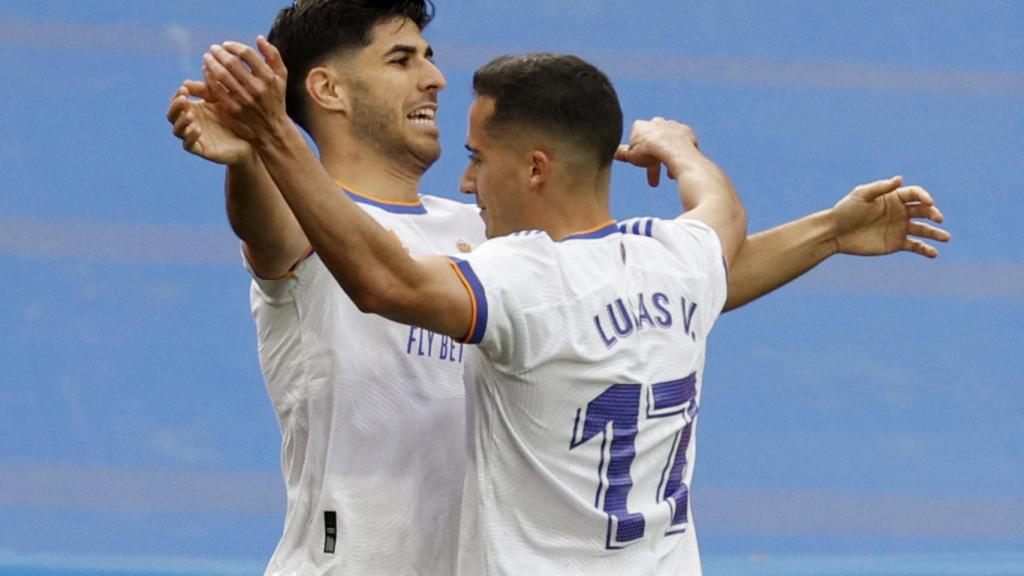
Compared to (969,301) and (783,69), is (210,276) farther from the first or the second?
(969,301)

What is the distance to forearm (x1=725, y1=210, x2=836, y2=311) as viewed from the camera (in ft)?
8.13

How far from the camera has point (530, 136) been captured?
2174 mm

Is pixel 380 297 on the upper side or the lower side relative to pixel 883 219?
lower

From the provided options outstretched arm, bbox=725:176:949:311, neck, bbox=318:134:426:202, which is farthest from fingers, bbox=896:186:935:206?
neck, bbox=318:134:426:202

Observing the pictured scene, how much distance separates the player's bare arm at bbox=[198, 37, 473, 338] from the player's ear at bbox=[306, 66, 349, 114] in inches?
23.3

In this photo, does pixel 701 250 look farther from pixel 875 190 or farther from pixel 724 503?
pixel 724 503

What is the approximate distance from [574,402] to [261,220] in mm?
469

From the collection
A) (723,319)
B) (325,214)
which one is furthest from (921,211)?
(723,319)

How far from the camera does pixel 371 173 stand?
252 cm

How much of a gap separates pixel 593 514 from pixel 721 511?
2.55m

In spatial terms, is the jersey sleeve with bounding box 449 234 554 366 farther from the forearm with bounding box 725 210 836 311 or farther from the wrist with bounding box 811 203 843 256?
the wrist with bounding box 811 203 843 256

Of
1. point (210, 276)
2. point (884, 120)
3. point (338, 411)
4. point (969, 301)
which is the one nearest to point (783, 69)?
point (884, 120)

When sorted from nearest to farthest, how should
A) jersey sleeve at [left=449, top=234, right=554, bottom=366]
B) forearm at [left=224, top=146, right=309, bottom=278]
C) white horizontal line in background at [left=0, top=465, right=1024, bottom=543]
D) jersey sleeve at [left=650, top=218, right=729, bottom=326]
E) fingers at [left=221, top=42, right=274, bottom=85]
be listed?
fingers at [left=221, top=42, right=274, bottom=85]
jersey sleeve at [left=449, top=234, right=554, bottom=366]
forearm at [left=224, top=146, right=309, bottom=278]
jersey sleeve at [left=650, top=218, right=729, bottom=326]
white horizontal line in background at [left=0, top=465, right=1024, bottom=543]

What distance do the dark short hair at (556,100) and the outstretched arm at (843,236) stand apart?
1.25ft
